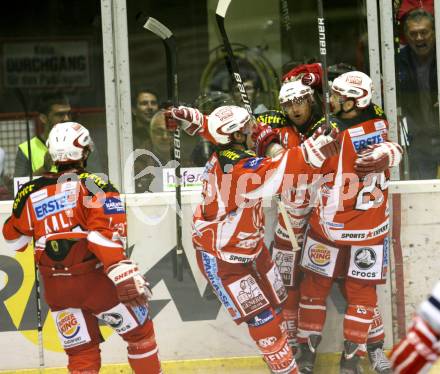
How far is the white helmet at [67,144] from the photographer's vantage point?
447 cm

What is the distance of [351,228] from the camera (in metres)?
5.10

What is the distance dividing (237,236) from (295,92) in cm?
83

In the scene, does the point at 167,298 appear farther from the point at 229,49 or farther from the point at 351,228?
the point at 229,49

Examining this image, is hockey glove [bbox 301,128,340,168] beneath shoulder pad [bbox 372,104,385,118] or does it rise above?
beneath

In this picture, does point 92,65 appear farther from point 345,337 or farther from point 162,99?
point 345,337

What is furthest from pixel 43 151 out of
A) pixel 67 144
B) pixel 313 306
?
pixel 313 306

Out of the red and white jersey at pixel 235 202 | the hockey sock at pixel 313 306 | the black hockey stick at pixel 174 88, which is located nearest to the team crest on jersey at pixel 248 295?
the red and white jersey at pixel 235 202

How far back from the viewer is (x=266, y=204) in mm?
5371

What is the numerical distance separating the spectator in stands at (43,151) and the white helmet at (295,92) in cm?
105

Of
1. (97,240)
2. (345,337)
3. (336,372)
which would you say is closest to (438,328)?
(97,240)

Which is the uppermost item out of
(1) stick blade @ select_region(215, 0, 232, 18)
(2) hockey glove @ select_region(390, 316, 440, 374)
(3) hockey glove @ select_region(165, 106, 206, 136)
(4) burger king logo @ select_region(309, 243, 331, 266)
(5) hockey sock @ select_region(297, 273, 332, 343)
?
(1) stick blade @ select_region(215, 0, 232, 18)

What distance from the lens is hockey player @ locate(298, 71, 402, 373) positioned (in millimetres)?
5031

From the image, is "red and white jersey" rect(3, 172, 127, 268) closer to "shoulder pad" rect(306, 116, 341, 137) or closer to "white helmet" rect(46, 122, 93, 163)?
"white helmet" rect(46, 122, 93, 163)

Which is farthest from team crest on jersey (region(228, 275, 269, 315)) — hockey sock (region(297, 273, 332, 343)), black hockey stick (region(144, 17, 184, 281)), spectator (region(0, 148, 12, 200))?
spectator (region(0, 148, 12, 200))
